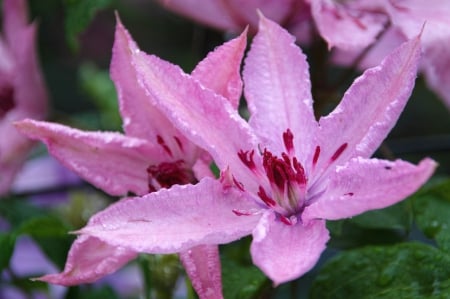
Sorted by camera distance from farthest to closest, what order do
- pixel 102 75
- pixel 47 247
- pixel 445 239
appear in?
1. pixel 102 75
2. pixel 47 247
3. pixel 445 239

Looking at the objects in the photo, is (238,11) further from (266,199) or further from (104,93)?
(104,93)

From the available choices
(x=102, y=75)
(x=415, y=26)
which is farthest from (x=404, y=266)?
(x=102, y=75)

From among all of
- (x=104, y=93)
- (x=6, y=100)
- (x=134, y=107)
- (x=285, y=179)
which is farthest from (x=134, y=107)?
(x=104, y=93)

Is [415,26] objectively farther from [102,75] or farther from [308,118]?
[102,75]

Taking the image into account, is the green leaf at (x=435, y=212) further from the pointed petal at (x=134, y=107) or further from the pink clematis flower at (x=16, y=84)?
the pink clematis flower at (x=16, y=84)

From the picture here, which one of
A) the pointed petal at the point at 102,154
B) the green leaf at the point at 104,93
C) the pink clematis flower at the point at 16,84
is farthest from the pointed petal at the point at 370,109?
the green leaf at the point at 104,93
